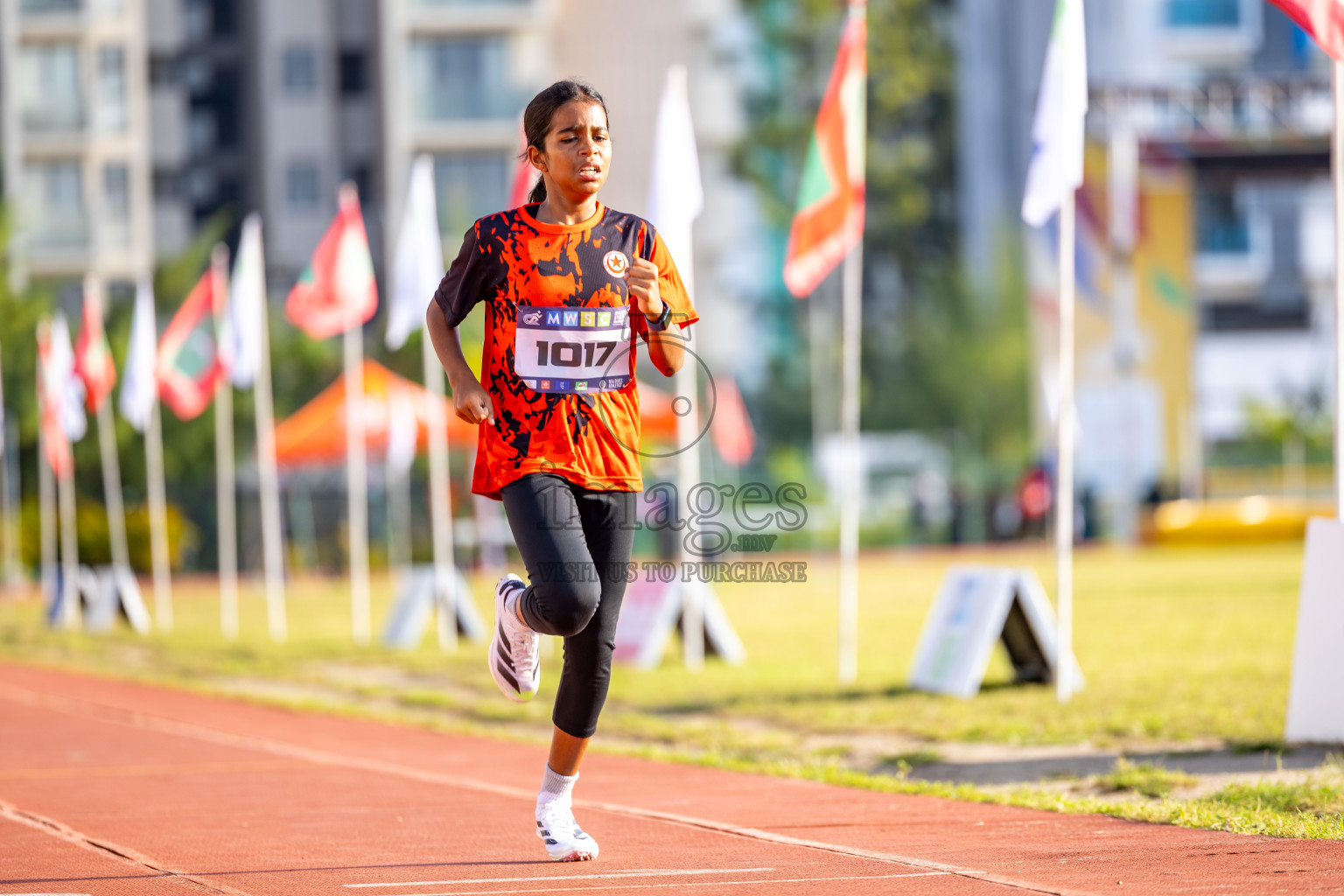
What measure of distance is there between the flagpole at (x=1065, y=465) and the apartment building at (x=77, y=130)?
43321 millimetres

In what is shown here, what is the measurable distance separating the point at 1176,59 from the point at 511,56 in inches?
703

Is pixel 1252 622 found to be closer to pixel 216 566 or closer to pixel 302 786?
pixel 302 786

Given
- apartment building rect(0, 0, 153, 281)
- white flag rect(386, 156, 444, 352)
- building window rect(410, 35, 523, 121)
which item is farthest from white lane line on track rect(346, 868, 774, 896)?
apartment building rect(0, 0, 153, 281)

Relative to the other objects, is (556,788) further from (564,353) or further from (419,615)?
(419,615)

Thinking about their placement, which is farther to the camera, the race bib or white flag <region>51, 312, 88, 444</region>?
white flag <region>51, 312, 88, 444</region>

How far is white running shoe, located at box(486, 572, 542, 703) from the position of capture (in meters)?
5.86

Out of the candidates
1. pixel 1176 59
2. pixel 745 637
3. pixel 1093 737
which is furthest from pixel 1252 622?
pixel 1176 59

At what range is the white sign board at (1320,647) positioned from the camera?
27.4 ft

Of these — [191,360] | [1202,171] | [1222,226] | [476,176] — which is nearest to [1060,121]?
[191,360]

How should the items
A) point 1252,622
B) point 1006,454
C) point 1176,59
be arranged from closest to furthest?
point 1252,622 < point 1176,59 < point 1006,454

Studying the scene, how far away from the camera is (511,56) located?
5309 centimetres

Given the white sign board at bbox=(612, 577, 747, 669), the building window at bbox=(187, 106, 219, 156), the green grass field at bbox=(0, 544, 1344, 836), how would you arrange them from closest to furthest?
the green grass field at bbox=(0, 544, 1344, 836), the white sign board at bbox=(612, 577, 747, 669), the building window at bbox=(187, 106, 219, 156)

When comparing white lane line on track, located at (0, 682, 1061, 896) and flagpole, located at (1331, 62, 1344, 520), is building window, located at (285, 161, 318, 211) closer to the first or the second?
white lane line on track, located at (0, 682, 1061, 896)

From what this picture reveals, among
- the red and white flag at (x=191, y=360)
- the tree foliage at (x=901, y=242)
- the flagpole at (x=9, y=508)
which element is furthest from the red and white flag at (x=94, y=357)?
the tree foliage at (x=901, y=242)
